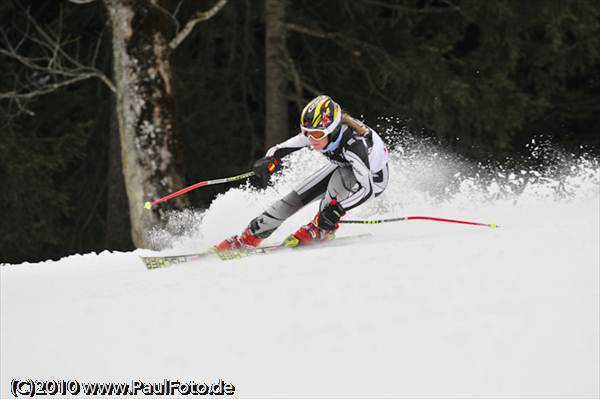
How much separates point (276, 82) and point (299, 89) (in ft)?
1.90

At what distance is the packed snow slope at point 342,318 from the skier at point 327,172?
0.52 meters

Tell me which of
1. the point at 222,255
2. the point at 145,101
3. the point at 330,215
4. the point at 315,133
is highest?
the point at 145,101

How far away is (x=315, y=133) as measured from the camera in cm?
616

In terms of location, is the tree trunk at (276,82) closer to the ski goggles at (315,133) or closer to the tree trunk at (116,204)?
the tree trunk at (116,204)

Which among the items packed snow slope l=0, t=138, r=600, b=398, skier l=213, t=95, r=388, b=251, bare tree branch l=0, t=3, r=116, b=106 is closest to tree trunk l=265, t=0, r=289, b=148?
bare tree branch l=0, t=3, r=116, b=106

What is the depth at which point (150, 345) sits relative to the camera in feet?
12.9

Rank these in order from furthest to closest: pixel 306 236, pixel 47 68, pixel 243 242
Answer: pixel 47 68 < pixel 243 242 < pixel 306 236

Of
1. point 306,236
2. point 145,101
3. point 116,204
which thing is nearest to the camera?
point 306,236

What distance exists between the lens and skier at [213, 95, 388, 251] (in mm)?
6168

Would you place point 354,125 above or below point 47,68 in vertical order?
below

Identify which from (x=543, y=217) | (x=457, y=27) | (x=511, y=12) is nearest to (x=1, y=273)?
(x=543, y=217)

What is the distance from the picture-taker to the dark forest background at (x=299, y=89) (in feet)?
37.0

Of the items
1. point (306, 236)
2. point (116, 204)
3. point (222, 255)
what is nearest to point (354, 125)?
point (306, 236)

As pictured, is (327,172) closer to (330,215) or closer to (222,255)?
(330,215)
